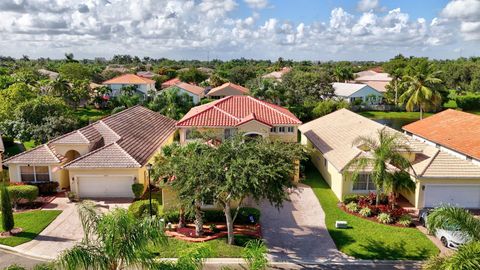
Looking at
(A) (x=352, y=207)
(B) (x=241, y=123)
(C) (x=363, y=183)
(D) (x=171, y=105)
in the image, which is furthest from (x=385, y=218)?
(D) (x=171, y=105)

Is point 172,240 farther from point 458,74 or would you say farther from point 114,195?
point 458,74

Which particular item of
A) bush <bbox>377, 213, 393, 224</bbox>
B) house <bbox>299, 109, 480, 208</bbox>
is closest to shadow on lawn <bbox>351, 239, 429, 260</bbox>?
bush <bbox>377, 213, 393, 224</bbox>

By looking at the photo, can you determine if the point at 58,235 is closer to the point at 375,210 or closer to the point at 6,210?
the point at 6,210

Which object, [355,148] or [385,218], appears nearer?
[385,218]

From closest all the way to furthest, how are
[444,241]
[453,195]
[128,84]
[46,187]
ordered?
[444,241] < [453,195] < [46,187] < [128,84]

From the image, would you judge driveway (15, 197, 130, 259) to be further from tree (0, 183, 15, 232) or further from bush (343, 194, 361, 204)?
bush (343, 194, 361, 204)

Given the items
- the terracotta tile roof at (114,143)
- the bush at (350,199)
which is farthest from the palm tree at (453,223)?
the terracotta tile roof at (114,143)
